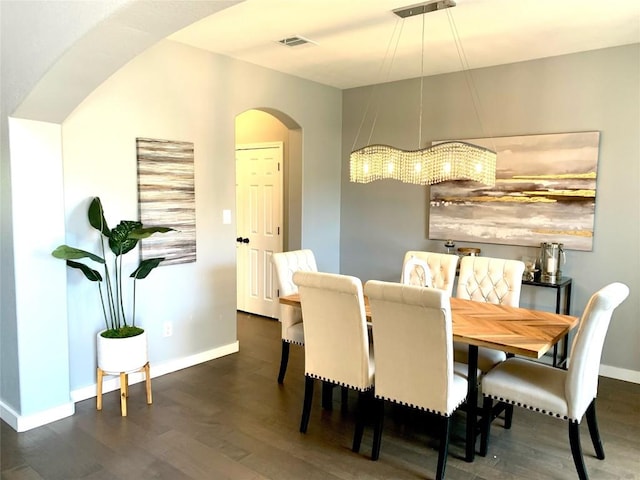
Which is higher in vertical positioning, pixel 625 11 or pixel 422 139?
pixel 625 11

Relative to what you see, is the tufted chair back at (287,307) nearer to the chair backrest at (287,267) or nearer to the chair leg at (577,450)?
the chair backrest at (287,267)

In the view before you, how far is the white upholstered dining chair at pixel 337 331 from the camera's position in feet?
8.57

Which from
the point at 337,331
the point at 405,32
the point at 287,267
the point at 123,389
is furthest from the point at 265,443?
the point at 405,32

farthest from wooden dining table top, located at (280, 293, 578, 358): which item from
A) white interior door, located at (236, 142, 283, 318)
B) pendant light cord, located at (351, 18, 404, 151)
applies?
white interior door, located at (236, 142, 283, 318)

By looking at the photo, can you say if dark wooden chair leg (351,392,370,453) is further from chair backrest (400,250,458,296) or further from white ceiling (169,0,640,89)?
white ceiling (169,0,640,89)

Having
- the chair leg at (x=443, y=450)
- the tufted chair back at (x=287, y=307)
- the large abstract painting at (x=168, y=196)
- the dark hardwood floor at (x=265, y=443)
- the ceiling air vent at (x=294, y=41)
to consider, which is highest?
the ceiling air vent at (x=294, y=41)

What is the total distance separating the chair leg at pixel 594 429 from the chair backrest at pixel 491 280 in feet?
3.03

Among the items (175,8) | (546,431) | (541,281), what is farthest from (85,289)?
(541,281)

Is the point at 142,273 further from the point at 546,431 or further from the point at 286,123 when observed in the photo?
the point at 546,431

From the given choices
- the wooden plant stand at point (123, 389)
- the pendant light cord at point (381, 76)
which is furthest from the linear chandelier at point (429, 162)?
the wooden plant stand at point (123, 389)

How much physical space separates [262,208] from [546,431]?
11.7 feet

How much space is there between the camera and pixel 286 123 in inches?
196

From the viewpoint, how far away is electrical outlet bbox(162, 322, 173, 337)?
388 centimetres

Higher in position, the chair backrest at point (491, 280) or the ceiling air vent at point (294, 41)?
the ceiling air vent at point (294, 41)
